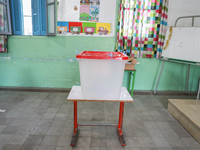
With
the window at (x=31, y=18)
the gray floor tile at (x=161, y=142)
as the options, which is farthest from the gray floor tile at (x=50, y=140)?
the window at (x=31, y=18)

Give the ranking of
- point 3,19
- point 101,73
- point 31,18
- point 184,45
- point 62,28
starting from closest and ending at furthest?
point 101,73
point 184,45
point 3,19
point 62,28
point 31,18

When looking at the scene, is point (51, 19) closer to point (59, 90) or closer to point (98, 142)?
point (59, 90)

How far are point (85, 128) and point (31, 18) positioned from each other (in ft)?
8.45

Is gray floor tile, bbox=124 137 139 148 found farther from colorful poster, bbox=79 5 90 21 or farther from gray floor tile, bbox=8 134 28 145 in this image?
colorful poster, bbox=79 5 90 21

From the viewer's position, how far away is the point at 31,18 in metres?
3.11

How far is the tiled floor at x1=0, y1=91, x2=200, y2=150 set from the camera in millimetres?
1588

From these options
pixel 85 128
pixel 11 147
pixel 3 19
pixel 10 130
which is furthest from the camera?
pixel 3 19

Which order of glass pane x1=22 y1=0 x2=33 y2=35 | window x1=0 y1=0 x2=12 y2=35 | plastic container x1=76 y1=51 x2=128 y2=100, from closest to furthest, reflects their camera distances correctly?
plastic container x1=76 y1=51 x2=128 y2=100 < window x1=0 y1=0 x2=12 y2=35 < glass pane x1=22 y1=0 x2=33 y2=35

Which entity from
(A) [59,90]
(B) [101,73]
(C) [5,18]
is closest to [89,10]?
(C) [5,18]

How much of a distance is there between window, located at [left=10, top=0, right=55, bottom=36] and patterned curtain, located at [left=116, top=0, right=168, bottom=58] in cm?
139

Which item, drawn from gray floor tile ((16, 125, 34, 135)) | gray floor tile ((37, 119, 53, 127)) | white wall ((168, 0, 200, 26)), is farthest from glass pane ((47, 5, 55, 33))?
white wall ((168, 0, 200, 26))

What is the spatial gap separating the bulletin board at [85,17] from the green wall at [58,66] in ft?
0.46

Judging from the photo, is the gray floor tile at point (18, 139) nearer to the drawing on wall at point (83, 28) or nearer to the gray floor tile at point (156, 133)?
the gray floor tile at point (156, 133)

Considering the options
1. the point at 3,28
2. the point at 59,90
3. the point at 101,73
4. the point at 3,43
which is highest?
the point at 3,28
